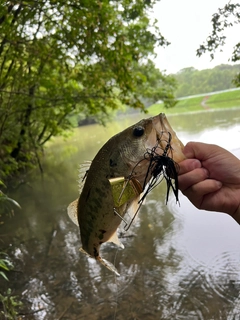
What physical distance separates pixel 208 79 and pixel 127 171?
10926 millimetres

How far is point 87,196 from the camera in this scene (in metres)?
1.99

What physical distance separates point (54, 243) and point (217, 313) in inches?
139

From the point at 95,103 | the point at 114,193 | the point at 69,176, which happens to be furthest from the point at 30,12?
the point at 69,176

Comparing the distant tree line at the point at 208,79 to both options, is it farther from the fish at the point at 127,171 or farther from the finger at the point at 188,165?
the fish at the point at 127,171

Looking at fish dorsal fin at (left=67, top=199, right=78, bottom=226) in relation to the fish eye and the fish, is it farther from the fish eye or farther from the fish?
the fish eye

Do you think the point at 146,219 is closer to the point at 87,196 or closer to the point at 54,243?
the point at 54,243

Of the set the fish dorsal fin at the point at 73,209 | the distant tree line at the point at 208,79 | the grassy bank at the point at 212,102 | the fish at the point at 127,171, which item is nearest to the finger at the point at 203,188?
the fish at the point at 127,171

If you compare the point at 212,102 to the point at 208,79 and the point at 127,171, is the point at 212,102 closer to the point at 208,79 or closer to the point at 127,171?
the point at 208,79

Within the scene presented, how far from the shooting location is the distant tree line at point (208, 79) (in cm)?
909

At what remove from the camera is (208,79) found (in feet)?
38.6

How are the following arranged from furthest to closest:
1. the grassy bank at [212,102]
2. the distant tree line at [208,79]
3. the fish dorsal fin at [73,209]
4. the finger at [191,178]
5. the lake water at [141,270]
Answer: the distant tree line at [208,79]
the grassy bank at [212,102]
the lake water at [141,270]
the fish dorsal fin at [73,209]
the finger at [191,178]

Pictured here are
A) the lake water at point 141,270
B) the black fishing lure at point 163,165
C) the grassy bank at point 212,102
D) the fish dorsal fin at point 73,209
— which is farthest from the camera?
the grassy bank at point 212,102

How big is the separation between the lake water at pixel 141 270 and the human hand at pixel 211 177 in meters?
2.41

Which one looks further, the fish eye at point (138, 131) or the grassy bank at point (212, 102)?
the grassy bank at point (212, 102)
